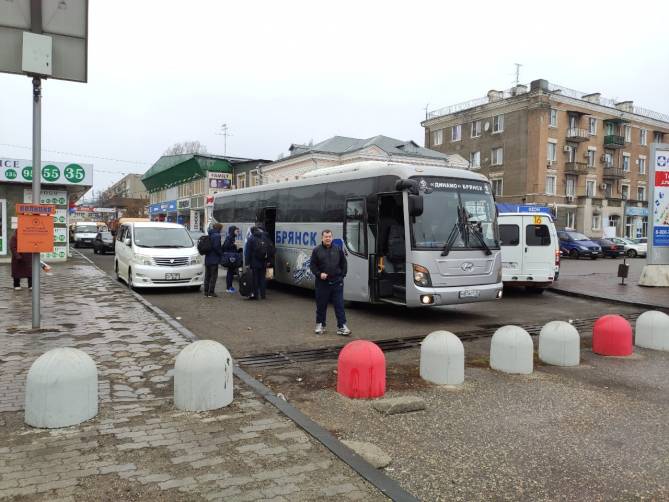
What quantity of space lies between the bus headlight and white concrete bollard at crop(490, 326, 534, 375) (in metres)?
3.18

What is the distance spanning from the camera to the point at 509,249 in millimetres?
15594

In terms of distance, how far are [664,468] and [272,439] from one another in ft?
9.95

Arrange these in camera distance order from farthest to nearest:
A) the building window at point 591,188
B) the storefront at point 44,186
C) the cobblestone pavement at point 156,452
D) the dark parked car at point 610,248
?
the building window at point 591,188, the dark parked car at point 610,248, the storefront at point 44,186, the cobblestone pavement at point 156,452

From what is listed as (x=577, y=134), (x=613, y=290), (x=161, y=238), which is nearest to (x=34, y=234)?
(x=161, y=238)

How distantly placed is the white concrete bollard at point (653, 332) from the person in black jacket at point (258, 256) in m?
8.08

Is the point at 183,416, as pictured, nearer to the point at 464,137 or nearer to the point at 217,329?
the point at 217,329

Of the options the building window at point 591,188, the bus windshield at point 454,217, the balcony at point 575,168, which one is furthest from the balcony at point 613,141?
the bus windshield at point 454,217

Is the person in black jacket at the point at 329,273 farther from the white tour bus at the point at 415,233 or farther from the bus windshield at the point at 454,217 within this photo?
the bus windshield at the point at 454,217

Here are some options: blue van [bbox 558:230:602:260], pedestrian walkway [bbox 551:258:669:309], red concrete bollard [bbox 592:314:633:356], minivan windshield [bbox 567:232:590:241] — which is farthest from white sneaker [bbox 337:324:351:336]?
minivan windshield [bbox 567:232:590:241]

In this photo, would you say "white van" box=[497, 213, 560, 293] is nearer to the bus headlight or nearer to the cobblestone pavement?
the bus headlight

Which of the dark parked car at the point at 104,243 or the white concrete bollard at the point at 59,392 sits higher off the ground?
the dark parked car at the point at 104,243

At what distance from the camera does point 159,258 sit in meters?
14.1

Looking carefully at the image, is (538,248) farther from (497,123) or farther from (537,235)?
(497,123)

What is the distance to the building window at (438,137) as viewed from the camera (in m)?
57.7
